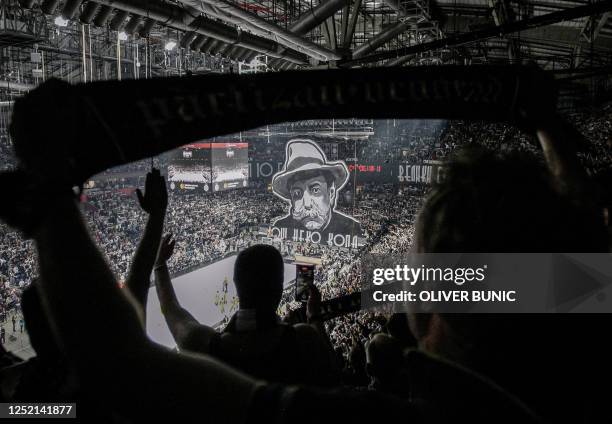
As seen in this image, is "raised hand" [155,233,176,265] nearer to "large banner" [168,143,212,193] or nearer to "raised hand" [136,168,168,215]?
"raised hand" [136,168,168,215]

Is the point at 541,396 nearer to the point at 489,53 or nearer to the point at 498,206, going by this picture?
the point at 498,206

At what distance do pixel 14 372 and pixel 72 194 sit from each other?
103cm

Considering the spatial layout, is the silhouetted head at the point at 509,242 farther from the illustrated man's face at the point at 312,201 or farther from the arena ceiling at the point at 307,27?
the illustrated man's face at the point at 312,201

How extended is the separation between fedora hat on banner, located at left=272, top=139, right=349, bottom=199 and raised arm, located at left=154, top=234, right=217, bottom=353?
10.3 m

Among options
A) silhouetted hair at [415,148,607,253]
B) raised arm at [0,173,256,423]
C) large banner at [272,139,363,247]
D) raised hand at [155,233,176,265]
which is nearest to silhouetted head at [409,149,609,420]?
silhouetted hair at [415,148,607,253]

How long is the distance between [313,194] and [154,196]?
35.6 feet

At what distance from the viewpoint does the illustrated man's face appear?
12.2 meters

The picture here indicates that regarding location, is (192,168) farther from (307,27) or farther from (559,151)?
(559,151)

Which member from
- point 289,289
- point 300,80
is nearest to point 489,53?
point 289,289

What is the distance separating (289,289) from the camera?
51.0 feet

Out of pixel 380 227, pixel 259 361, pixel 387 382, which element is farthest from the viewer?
pixel 380 227

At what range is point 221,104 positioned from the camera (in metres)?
1.43

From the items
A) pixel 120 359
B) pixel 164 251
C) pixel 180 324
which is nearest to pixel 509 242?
pixel 120 359

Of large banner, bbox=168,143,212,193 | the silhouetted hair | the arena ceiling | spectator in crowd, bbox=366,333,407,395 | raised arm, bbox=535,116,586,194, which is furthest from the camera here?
large banner, bbox=168,143,212,193
